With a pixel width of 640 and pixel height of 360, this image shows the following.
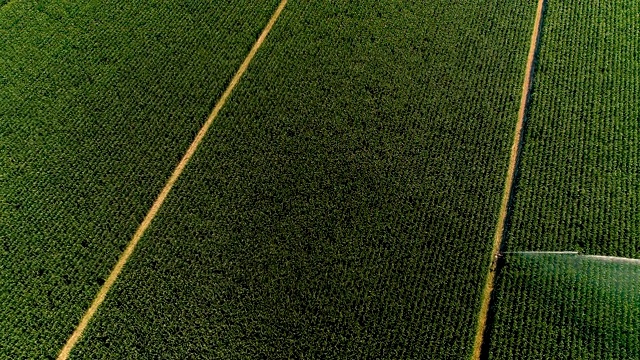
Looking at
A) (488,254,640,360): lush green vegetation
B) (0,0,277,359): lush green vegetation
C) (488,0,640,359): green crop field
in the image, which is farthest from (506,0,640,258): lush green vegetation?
(0,0,277,359): lush green vegetation

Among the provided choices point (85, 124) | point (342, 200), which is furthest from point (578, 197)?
point (85, 124)

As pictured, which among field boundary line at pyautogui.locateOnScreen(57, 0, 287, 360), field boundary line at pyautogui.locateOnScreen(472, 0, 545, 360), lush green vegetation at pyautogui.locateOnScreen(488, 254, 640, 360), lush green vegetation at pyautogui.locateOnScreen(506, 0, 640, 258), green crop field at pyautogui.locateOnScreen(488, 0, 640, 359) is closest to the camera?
lush green vegetation at pyautogui.locateOnScreen(488, 254, 640, 360)

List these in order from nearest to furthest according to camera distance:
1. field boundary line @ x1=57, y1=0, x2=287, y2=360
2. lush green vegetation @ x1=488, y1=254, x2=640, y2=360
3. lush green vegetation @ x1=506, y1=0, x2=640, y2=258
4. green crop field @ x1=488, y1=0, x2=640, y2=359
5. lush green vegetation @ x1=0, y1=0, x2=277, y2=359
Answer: lush green vegetation @ x1=488, y1=254, x2=640, y2=360
green crop field @ x1=488, y1=0, x2=640, y2=359
field boundary line @ x1=57, y1=0, x2=287, y2=360
lush green vegetation @ x1=0, y1=0, x2=277, y2=359
lush green vegetation @ x1=506, y1=0, x2=640, y2=258

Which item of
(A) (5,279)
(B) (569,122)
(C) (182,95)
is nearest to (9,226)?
(A) (5,279)

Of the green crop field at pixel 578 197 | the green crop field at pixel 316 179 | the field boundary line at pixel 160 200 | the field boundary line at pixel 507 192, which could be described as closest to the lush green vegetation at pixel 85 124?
the green crop field at pixel 316 179

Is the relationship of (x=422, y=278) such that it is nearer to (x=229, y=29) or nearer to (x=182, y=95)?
(x=182, y=95)

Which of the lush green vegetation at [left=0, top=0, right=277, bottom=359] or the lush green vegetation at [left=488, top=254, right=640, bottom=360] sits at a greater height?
Result: the lush green vegetation at [left=0, top=0, right=277, bottom=359]

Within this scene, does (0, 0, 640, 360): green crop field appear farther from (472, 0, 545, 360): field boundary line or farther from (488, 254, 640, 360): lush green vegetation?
(472, 0, 545, 360): field boundary line

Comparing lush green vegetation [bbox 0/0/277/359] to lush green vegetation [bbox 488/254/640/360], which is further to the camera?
lush green vegetation [bbox 0/0/277/359]
